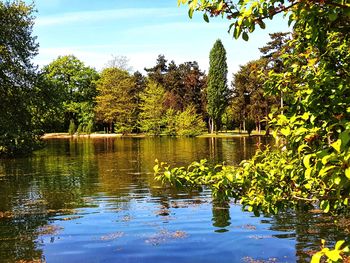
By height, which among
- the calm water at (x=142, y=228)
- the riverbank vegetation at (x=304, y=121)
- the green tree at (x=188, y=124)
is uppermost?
the green tree at (x=188, y=124)

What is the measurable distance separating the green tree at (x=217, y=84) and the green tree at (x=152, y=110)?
1144 cm

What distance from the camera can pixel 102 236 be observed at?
42.2 feet

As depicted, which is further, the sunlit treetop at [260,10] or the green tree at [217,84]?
the green tree at [217,84]

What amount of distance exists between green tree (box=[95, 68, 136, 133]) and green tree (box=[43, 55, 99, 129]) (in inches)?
190

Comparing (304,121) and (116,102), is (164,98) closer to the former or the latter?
(116,102)

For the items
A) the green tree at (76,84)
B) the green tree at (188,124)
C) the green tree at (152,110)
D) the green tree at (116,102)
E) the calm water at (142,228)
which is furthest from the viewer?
the green tree at (76,84)

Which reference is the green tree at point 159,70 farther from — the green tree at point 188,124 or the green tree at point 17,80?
the green tree at point 17,80

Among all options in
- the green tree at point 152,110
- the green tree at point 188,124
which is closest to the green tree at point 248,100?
the green tree at point 188,124

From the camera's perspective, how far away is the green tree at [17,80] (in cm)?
2377

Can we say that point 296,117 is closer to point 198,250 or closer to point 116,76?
point 198,250

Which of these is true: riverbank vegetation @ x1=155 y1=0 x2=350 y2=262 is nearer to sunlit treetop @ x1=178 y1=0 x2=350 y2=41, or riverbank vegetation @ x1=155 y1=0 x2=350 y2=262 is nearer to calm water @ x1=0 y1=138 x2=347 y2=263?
sunlit treetop @ x1=178 y1=0 x2=350 y2=41

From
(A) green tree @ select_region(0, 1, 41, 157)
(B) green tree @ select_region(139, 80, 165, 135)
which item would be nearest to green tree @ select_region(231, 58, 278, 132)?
(B) green tree @ select_region(139, 80, 165, 135)

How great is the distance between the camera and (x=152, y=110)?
8800 centimetres

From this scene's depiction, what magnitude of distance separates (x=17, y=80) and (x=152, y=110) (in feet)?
202
